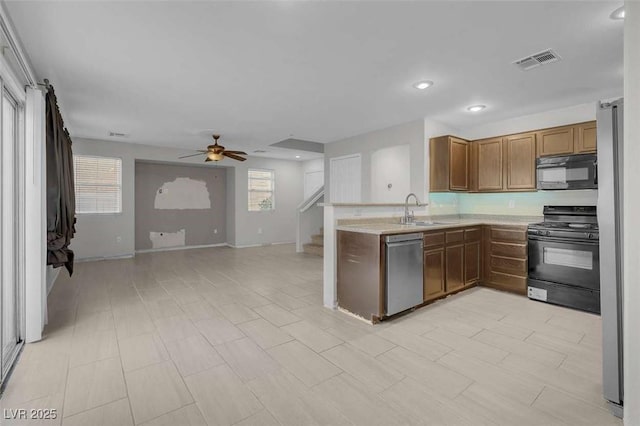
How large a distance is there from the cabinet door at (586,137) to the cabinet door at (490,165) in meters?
0.91

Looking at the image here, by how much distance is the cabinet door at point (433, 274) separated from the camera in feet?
11.3

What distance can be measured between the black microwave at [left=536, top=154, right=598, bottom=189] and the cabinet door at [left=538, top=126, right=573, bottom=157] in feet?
0.39

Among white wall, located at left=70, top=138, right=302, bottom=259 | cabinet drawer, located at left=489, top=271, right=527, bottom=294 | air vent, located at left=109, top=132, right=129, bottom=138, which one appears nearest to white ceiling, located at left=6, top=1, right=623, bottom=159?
air vent, located at left=109, top=132, right=129, bottom=138

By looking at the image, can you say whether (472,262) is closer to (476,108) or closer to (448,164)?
(448,164)

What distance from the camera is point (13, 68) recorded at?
2.34 meters

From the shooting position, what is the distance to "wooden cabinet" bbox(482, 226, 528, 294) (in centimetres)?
393

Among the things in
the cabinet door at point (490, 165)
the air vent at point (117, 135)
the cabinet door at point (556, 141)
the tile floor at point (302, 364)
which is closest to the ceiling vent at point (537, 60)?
the cabinet door at point (556, 141)

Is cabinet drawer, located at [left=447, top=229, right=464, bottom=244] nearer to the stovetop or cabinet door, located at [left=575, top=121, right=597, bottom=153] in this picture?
the stovetop

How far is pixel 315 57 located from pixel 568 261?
3618 millimetres

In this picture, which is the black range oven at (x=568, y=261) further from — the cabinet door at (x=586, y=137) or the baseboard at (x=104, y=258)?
the baseboard at (x=104, y=258)

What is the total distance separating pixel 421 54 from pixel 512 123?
296cm

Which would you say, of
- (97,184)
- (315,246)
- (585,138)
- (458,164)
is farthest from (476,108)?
(97,184)

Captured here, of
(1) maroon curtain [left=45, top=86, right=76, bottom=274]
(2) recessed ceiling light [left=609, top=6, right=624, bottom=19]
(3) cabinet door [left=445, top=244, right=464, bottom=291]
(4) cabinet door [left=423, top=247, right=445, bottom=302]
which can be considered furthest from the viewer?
(3) cabinet door [left=445, top=244, right=464, bottom=291]

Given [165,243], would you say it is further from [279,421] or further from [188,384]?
[279,421]
